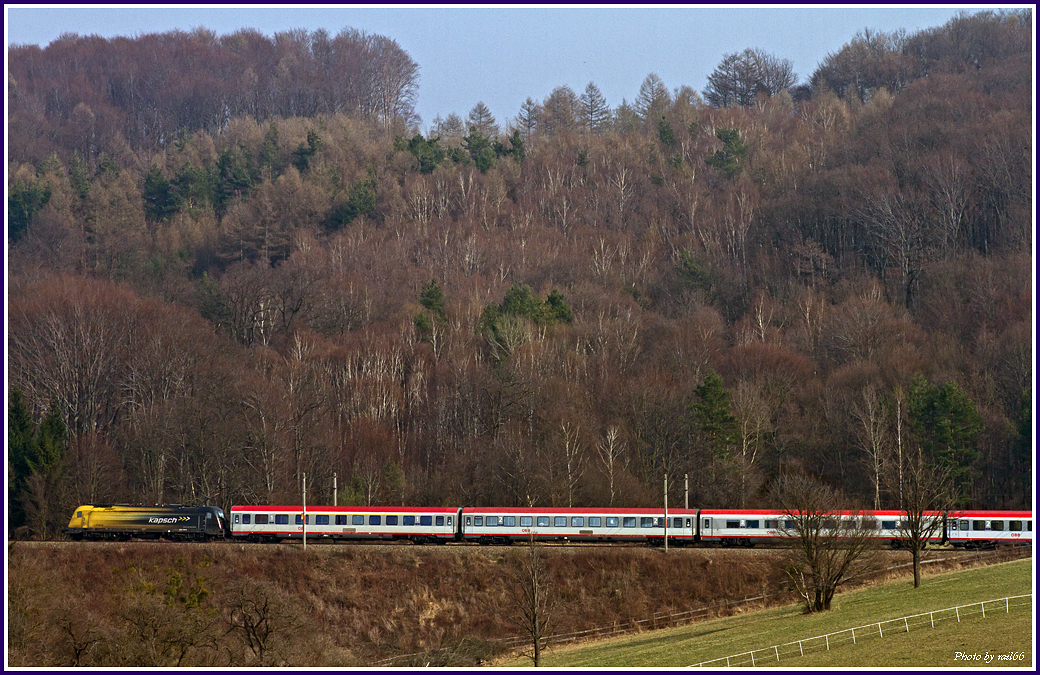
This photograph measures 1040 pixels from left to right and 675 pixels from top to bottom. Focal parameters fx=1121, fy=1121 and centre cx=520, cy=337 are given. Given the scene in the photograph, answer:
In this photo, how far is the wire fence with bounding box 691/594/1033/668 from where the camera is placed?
37.6m

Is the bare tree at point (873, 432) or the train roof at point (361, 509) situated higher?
the bare tree at point (873, 432)

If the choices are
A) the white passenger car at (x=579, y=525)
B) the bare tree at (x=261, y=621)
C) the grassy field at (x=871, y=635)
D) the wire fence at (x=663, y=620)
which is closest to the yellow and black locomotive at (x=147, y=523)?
the white passenger car at (x=579, y=525)

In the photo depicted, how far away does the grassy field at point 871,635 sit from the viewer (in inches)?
1356

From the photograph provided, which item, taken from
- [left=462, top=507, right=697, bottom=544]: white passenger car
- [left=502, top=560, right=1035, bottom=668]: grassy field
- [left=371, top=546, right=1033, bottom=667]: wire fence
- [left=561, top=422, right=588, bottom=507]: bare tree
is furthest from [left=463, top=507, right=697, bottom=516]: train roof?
[left=502, top=560, right=1035, bottom=668]: grassy field

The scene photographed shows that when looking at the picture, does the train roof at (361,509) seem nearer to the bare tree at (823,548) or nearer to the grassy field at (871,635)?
the grassy field at (871,635)

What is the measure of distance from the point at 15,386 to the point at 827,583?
196 ft

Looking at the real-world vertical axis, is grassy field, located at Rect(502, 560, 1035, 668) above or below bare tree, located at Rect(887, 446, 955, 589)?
below

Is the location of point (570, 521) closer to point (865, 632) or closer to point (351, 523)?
point (351, 523)

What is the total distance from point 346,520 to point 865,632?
102 feet

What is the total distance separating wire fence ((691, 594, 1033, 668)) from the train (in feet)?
52.1

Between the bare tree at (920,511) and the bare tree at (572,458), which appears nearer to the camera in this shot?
the bare tree at (920,511)

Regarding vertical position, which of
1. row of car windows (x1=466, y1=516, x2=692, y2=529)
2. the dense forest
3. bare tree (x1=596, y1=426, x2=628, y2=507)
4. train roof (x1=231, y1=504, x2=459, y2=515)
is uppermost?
the dense forest

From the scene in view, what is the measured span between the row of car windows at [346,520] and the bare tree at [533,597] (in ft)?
20.2

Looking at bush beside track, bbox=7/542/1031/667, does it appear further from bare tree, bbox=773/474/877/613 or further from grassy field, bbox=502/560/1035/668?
grassy field, bbox=502/560/1035/668
